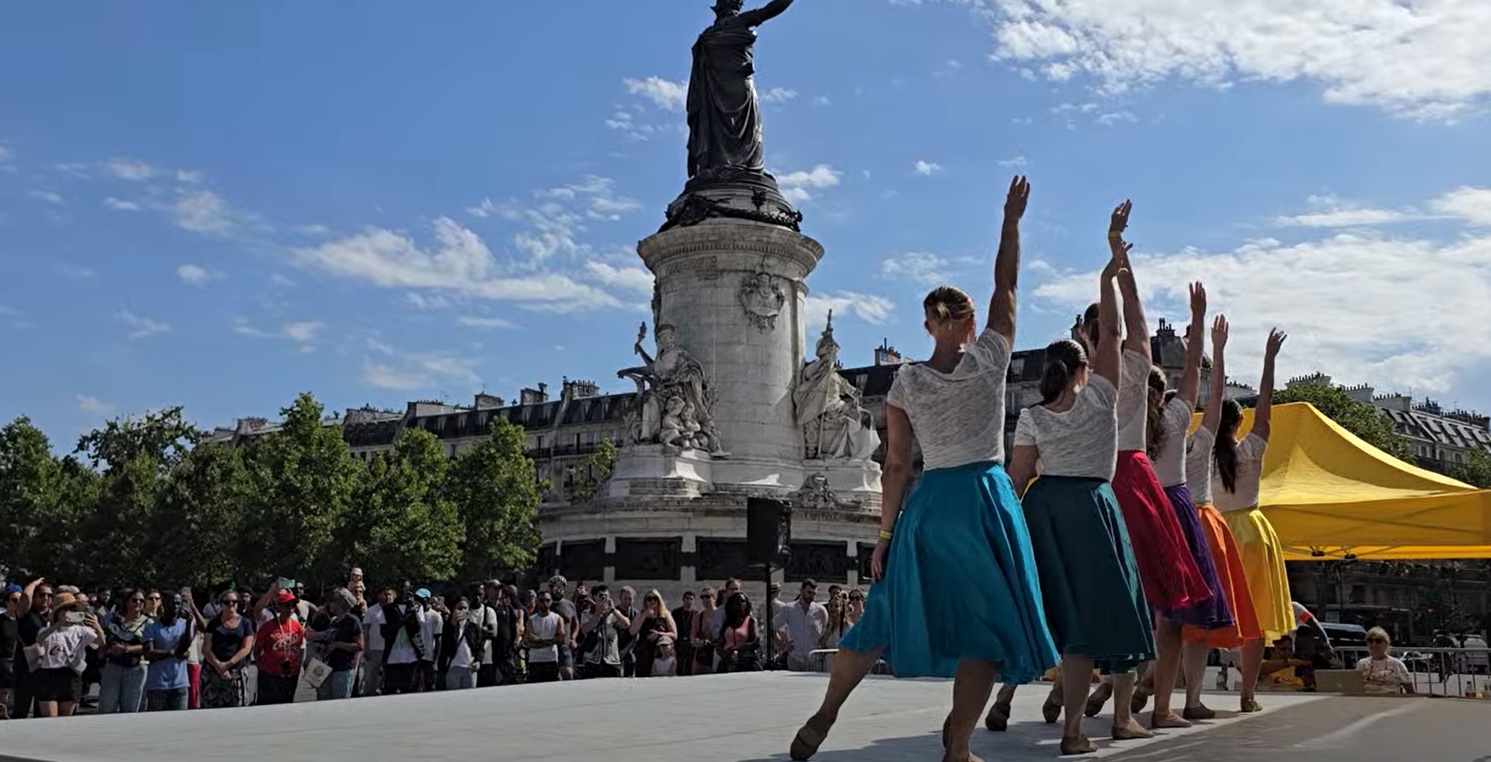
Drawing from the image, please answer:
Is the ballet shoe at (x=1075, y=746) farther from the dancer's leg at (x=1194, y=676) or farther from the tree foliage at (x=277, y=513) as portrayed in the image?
the tree foliage at (x=277, y=513)

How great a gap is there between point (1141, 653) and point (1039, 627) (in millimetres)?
1055

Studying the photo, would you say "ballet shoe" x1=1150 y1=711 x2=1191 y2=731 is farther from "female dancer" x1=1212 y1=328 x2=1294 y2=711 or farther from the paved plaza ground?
"female dancer" x1=1212 y1=328 x2=1294 y2=711

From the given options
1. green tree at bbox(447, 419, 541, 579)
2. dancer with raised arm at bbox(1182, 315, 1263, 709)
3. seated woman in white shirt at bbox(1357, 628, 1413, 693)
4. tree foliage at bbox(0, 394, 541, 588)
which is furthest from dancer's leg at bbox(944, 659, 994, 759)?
green tree at bbox(447, 419, 541, 579)

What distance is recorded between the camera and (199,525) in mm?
54188

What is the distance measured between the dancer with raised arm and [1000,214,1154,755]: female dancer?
5.40 ft

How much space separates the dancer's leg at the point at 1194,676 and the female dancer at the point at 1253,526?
0.66 m

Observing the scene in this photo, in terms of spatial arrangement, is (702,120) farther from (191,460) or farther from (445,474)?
(191,460)

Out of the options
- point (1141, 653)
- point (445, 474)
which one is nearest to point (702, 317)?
point (1141, 653)

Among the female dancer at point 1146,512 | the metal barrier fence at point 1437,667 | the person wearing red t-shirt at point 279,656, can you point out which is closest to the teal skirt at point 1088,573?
the female dancer at point 1146,512

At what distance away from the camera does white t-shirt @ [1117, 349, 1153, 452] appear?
8164 mm

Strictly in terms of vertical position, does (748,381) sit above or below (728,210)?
below

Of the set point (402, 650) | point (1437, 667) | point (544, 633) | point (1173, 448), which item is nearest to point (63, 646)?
point (402, 650)

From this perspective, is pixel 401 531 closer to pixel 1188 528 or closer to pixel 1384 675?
pixel 1384 675

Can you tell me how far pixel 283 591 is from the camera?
14977mm
